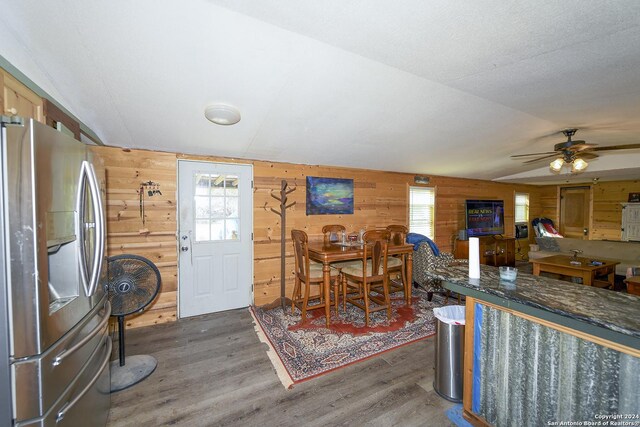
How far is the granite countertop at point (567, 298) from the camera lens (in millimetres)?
1107

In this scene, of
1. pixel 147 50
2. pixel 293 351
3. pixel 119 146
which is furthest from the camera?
pixel 119 146

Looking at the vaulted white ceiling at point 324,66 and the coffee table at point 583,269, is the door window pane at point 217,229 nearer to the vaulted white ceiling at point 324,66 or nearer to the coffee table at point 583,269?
the vaulted white ceiling at point 324,66

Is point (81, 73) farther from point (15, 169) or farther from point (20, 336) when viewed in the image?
point (20, 336)

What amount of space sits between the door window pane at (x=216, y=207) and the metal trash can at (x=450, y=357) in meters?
2.73

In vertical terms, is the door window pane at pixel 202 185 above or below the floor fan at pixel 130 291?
above

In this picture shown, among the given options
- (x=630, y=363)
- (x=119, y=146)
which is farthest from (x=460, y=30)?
(x=119, y=146)

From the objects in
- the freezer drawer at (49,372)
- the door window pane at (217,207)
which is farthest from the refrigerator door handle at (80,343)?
the door window pane at (217,207)

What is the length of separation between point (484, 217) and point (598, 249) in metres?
2.09

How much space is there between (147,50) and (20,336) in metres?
1.63

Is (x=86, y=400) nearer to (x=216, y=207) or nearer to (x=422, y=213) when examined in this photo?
(x=216, y=207)

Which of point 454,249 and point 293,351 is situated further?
point 454,249

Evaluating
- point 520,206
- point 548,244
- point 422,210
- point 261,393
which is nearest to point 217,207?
point 261,393

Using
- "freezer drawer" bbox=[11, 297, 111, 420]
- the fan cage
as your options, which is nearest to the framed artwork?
the fan cage

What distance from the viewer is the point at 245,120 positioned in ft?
8.35
